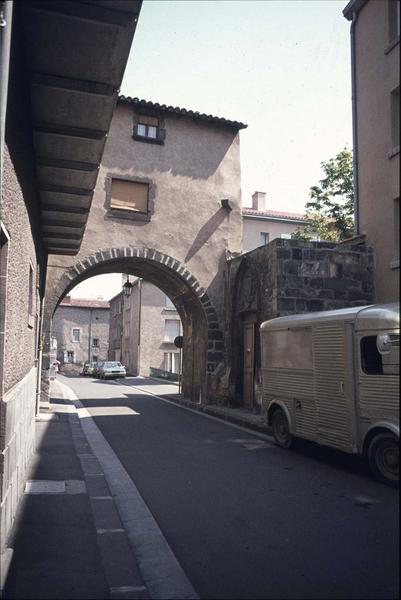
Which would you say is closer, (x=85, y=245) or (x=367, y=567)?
(x=367, y=567)

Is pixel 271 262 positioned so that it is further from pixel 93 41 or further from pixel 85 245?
pixel 93 41

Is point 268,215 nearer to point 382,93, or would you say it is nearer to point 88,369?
point 88,369

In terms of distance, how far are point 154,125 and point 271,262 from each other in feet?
23.0

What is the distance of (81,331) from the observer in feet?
190

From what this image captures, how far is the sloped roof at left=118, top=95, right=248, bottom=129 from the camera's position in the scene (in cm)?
1620

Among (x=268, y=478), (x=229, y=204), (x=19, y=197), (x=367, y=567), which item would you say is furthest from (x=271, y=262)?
(x=367, y=567)

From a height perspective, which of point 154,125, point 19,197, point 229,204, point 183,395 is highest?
point 154,125

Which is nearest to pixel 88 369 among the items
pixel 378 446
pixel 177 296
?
pixel 177 296

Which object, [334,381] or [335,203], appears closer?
[334,381]

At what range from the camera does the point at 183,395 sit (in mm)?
18688

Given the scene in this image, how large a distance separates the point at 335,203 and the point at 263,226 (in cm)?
1405

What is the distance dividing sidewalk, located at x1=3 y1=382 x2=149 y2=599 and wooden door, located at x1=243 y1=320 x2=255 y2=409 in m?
7.78

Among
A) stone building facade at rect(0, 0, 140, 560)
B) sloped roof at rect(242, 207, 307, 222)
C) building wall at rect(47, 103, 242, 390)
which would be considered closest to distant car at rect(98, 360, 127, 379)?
sloped roof at rect(242, 207, 307, 222)

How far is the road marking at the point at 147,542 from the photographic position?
3550 mm
